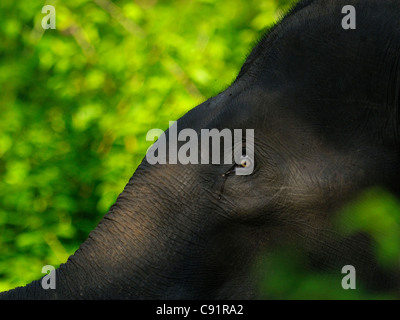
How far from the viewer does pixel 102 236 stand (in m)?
2.61

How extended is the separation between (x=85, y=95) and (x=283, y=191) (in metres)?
2.54

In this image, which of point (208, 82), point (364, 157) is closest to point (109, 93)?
point (208, 82)

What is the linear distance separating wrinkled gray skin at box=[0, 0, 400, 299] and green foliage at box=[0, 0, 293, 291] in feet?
6.13

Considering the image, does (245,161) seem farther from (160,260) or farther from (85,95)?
(85,95)

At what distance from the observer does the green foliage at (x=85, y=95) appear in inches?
179

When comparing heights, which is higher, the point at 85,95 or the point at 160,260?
the point at 85,95

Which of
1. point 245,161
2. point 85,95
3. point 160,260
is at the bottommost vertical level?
point 160,260

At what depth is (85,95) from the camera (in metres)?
4.76

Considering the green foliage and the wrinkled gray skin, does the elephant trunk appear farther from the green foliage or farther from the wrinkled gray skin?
the green foliage

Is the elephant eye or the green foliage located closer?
the elephant eye

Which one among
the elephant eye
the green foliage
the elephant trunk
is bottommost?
the elephant trunk

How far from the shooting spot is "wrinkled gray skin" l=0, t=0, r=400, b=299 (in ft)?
8.13

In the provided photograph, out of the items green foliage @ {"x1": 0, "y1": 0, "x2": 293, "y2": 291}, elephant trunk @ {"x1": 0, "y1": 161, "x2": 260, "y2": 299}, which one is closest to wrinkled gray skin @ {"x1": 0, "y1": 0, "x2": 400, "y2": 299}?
elephant trunk @ {"x1": 0, "y1": 161, "x2": 260, "y2": 299}

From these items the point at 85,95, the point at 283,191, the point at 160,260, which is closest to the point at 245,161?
the point at 283,191
